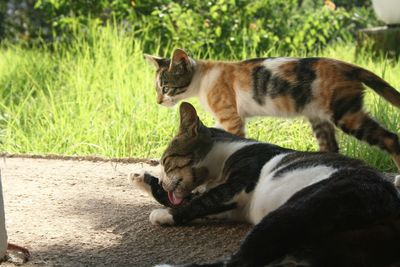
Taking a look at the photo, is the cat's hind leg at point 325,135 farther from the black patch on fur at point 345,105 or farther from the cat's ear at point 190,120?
the cat's ear at point 190,120

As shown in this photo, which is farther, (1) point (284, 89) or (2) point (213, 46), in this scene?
(2) point (213, 46)

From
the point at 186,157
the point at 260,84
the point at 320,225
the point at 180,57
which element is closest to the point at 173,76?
the point at 180,57

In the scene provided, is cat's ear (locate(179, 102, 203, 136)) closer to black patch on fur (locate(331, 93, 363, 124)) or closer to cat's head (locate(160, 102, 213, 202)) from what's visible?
cat's head (locate(160, 102, 213, 202))

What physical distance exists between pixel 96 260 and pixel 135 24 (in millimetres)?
5589

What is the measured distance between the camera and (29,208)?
3311 millimetres

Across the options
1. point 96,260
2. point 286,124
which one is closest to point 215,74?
point 286,124

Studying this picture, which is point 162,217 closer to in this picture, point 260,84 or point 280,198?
point 280,198

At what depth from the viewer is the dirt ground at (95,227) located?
258cm

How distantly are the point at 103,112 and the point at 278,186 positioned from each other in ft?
10.3

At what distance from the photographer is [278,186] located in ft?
8.71

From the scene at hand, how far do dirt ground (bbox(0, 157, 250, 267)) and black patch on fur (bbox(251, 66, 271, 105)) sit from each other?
1.01 m

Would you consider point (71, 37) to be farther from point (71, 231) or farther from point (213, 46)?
point (71, 231)

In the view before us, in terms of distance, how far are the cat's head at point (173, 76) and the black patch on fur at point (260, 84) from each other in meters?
0.58

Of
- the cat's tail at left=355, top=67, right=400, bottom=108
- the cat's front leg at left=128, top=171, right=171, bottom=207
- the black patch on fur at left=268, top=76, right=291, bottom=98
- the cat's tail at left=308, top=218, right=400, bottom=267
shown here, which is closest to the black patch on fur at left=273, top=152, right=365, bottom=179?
the cat's tail at left=308, top=218, right=400, bottom=267
